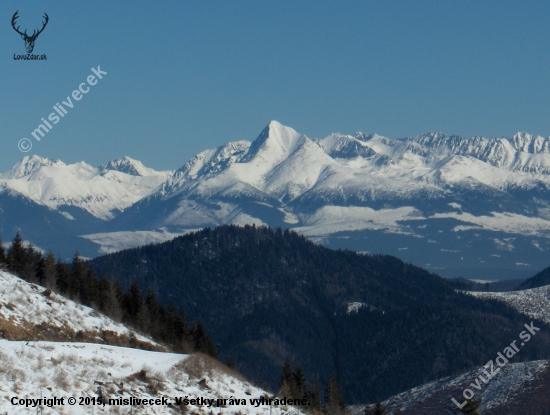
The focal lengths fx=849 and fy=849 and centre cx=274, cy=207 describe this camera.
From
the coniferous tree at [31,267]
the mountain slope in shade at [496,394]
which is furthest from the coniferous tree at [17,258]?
Result: the mountain slope in shade at [496,394]

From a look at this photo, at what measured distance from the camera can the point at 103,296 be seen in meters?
95.0

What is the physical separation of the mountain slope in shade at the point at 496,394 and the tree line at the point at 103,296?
31.1 metres

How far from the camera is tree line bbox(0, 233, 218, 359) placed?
88.2 metres

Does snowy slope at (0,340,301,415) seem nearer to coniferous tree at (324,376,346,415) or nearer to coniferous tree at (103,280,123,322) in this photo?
coniferous tree at (324,376,346,415)

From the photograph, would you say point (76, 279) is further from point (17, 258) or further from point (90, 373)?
point (90, 373)

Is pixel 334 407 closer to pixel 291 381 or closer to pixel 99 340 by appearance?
pixel 291 381

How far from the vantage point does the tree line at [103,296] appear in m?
88.2

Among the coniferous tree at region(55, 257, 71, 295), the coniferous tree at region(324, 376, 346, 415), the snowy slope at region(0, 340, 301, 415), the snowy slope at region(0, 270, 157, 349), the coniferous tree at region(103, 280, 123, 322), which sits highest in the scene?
the coniferous tree at region(55, 257, 71, 295)

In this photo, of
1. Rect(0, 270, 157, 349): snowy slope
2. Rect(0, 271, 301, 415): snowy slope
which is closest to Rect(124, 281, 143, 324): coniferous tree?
Rect(0, 270, 157, 349): snowy slope

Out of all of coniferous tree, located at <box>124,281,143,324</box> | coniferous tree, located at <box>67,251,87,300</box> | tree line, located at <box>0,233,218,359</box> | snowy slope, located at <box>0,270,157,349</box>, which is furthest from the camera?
coniferous tree, located at <box>124,281,143,324</box>

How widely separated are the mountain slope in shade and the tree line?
102 feet

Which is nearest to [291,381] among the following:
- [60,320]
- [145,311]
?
[145,311]

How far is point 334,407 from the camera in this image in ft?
295

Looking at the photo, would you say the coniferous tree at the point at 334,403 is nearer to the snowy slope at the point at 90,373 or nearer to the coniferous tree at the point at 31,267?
the coniferous tree at the point at 31,267
